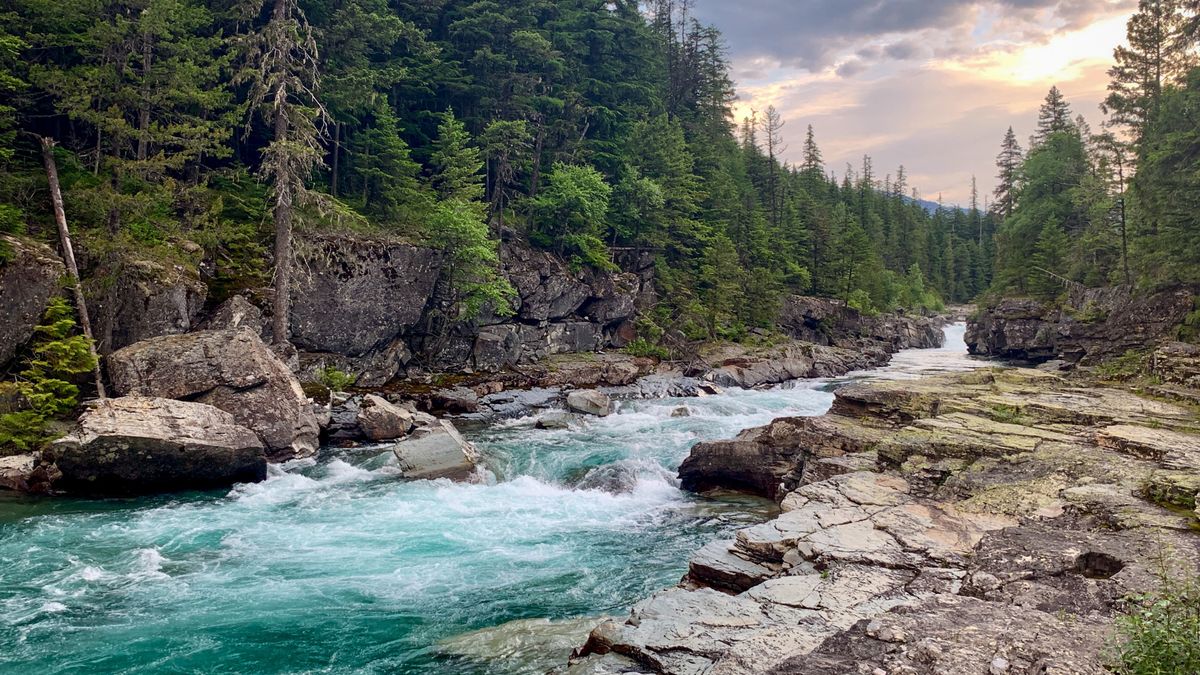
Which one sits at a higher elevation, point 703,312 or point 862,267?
point 862,267

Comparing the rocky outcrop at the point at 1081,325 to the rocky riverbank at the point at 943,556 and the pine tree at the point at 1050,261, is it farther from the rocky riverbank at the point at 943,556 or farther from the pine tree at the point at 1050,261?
the rocky riverbank at the point at 943,556

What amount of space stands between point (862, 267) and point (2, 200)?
58.4m

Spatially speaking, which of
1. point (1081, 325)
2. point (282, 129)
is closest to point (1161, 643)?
point (282, 129)

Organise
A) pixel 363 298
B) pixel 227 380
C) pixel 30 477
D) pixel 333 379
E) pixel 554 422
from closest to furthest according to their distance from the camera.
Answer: pixel 30 477, pixel 227 380, pixel 554 422, pixel 333 379, pixel 363 298

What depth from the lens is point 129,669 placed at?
7969 mm

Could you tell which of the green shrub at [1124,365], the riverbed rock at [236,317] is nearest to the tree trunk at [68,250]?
the riverbed rock at [236,317]

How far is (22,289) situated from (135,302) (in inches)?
111

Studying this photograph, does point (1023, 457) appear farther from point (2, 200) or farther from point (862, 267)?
point (862, 267)

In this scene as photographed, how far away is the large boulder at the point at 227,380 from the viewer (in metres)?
17.0

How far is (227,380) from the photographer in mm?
17469

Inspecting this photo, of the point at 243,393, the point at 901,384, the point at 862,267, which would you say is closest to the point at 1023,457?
the point at 901,384

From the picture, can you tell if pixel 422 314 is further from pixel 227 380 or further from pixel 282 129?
pixel 227 380

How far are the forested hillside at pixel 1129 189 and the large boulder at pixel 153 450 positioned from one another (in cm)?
3744

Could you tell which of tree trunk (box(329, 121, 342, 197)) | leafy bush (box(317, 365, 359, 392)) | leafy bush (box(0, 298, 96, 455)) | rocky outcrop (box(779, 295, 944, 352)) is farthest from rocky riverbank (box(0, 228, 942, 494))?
rocky outcrop (box(779, 295, 944, 352))
